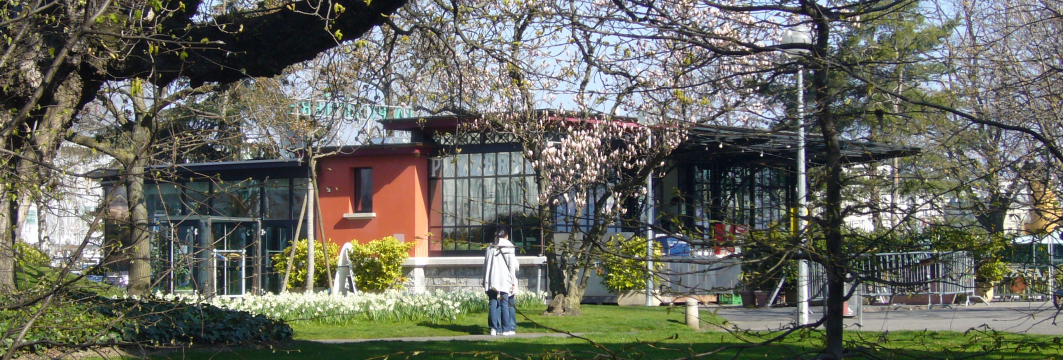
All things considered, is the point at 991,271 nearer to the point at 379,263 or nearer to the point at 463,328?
the point at 463,328

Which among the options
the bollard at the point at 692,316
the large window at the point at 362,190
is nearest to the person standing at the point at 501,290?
the bollard at the point at 692,316

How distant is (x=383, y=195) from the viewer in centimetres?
2286

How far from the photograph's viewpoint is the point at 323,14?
7.58 m

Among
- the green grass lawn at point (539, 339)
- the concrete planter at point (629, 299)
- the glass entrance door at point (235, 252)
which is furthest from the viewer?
the glass entrance door at point (235, 252)

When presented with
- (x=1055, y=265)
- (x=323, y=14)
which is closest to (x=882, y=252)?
Answer: (x=1055, y=265)

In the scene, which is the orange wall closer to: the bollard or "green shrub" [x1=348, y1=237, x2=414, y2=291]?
"green shrub" [x1=348, y1=237, x2=414, y2=291]

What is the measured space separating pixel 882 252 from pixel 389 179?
1970 cm

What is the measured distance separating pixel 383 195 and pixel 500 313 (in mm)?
11632

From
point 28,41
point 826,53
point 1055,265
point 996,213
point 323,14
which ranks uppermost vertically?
point 323,14

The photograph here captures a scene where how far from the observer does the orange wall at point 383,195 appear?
22.5m

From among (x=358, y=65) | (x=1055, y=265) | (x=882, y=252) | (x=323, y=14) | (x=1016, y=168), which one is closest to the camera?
(x=882, y=252)

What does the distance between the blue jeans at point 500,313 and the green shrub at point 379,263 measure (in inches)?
359

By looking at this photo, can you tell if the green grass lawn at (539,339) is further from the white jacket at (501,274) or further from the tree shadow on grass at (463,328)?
the white jacket at (501,274)

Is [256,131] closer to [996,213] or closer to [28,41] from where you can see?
[28,41]
